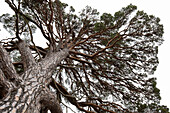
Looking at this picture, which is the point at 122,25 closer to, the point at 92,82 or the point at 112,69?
the point at 112,69

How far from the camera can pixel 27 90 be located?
5.52ft

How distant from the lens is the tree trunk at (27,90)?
140 centimetres

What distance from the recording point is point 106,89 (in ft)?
16.0

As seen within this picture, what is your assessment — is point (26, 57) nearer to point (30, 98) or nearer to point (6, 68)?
point (6, 68)

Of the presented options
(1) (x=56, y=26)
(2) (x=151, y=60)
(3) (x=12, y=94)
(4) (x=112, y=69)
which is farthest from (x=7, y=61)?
(2) (x=151, y=60)

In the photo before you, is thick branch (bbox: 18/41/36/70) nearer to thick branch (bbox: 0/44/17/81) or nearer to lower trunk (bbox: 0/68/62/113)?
lower trunk (bbox: 0/68/62/113)

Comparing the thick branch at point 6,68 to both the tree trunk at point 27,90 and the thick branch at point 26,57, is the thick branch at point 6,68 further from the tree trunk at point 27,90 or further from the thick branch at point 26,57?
the thick branch at point 26,57

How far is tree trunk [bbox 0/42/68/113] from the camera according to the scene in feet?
4.59

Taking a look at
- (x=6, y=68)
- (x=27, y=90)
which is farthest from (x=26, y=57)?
(x=27, y=90)

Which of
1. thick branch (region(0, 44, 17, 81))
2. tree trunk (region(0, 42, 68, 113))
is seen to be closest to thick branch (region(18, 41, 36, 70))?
tree trunk (region(0, 42, 68, 113))

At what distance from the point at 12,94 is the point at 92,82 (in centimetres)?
401

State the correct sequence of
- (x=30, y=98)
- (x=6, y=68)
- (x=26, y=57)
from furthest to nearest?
(x=26, y=57)
(x=6, y=68)
(x=30, y=98)

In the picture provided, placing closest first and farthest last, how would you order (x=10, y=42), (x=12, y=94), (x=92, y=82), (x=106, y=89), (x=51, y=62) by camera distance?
1. (x=12, y=94)
2. (x=51, y=62)
3. (x=10, y=42)
4. (x=106, y=89)
5. (x=92, y=82)

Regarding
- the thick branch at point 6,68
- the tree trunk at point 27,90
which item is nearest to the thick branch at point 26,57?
the tree trunk at point 27,90
